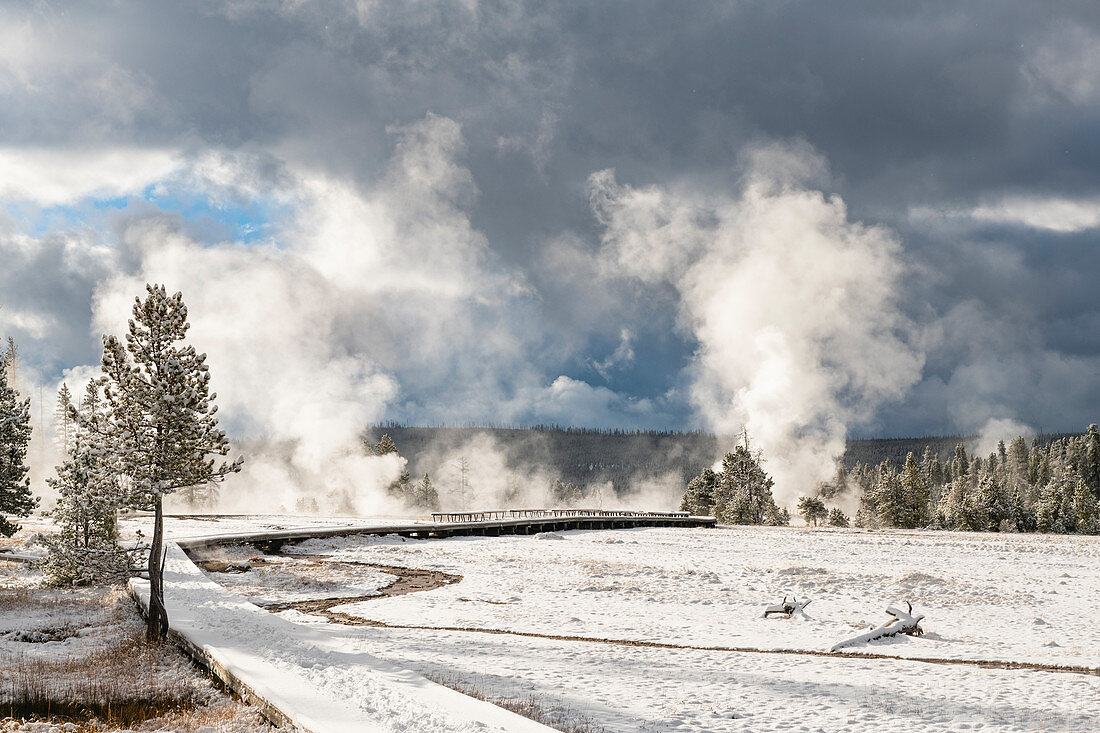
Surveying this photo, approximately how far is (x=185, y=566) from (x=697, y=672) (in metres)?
23.6

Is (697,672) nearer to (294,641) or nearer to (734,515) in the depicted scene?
(294,641)

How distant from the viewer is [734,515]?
8394cm

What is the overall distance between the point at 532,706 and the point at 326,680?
3.67 meters

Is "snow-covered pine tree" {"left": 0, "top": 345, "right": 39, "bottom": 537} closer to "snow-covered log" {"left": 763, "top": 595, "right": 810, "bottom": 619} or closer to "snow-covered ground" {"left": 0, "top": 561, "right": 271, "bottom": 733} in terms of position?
"snow-covered ground" {"left": 0, "top": 561, "right": 271, "bottom": 733}

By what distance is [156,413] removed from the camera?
774 inches

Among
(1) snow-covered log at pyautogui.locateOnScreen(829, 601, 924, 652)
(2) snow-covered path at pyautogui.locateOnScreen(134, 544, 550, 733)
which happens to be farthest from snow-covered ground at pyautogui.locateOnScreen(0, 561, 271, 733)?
(1) snow-covered log at pyautogui.locateOnScreen(829, 601, 924, 652)

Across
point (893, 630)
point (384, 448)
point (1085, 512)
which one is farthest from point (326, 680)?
point (384, 448)

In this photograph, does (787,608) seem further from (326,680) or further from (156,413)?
(156,413)

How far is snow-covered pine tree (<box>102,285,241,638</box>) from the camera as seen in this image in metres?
19.6

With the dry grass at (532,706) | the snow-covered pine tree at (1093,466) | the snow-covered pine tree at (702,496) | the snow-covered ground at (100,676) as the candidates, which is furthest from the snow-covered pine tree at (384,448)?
the snow-covered pine tree at (1093,466)

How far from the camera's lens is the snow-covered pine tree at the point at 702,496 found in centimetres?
9450

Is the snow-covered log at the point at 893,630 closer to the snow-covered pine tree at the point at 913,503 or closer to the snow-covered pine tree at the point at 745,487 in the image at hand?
the snow-covered pine tree at the point at 745,487

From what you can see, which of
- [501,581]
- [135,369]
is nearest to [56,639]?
[135,369]

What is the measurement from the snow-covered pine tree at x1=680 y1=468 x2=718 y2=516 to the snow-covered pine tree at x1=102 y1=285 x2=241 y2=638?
3163 inches
